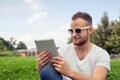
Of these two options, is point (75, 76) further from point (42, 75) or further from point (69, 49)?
point (69, 49)

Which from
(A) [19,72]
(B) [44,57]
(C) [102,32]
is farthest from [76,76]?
(C) [102,32]

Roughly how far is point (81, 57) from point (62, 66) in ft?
1.92

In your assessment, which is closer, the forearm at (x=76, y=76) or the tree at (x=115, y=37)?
the forearm at (x=76, y=76)

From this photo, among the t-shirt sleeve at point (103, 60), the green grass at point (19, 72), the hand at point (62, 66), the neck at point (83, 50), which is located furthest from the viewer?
the green grass at point (19, 72)

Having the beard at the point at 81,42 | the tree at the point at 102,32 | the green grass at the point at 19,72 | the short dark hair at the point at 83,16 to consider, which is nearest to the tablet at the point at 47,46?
the beard at the point at 81,42

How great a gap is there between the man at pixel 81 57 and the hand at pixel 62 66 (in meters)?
0.04

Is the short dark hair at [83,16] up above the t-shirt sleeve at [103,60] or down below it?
above

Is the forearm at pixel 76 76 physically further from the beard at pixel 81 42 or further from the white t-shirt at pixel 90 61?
the beard at pixel 81 42

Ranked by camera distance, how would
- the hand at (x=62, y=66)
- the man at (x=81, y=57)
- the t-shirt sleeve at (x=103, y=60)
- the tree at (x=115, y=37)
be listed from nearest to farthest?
the hand at (x=62, y=66), the man at (x=81, y=57), the t-shirt sleeve at (x=103, y=60), the tree at (x=115, y=37)

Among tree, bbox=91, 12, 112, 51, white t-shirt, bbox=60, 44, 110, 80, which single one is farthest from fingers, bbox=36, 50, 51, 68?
tree, bbox=91, 12, 112, 51

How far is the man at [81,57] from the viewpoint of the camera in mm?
4555

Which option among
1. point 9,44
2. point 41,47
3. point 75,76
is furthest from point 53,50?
point 9,44

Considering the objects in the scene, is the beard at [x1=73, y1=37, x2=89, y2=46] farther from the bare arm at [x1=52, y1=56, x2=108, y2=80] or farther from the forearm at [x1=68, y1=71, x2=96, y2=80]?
the forearm at [x1=68, y1=71, x2=96, y2=80]

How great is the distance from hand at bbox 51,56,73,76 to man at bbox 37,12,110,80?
0.04m
